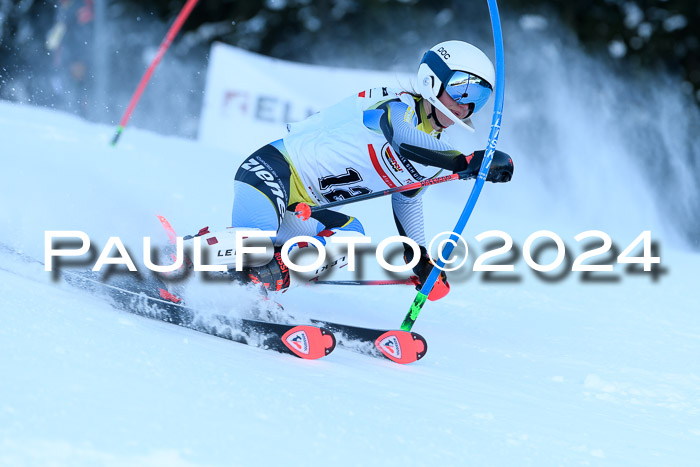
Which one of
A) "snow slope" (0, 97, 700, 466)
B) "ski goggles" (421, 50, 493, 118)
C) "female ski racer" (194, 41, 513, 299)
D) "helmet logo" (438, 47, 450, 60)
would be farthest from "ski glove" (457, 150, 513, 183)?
"snow slope" (0, 97, 700, 466)

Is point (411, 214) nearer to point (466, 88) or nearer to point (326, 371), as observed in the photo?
point (466, 88)

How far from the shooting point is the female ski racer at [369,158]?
11.5 ft

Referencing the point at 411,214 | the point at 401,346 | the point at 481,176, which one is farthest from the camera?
the point at 411,214

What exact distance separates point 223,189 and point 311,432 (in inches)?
189

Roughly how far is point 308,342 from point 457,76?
1.20 meters

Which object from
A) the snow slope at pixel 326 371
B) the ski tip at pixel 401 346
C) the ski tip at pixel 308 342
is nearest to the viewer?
the snow slope at pixel 326 371

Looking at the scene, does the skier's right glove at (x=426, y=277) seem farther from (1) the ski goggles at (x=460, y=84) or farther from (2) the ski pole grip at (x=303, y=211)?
(1) the ski goggles at (x=460, y=84)

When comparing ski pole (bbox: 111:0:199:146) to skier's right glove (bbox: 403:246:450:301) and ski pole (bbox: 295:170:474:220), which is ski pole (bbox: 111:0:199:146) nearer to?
ski pole (bbox: 295:170:474:220)

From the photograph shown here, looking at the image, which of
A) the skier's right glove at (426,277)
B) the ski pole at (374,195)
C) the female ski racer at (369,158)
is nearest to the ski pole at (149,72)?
the female ski racer at (369,158)

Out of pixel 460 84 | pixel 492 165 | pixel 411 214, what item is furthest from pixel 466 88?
pixel 411 214

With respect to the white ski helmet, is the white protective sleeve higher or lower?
lower

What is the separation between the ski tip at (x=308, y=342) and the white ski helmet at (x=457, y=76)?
102 centimetres

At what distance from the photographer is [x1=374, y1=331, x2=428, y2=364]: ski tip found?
364 cm

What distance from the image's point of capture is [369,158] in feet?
12.3
